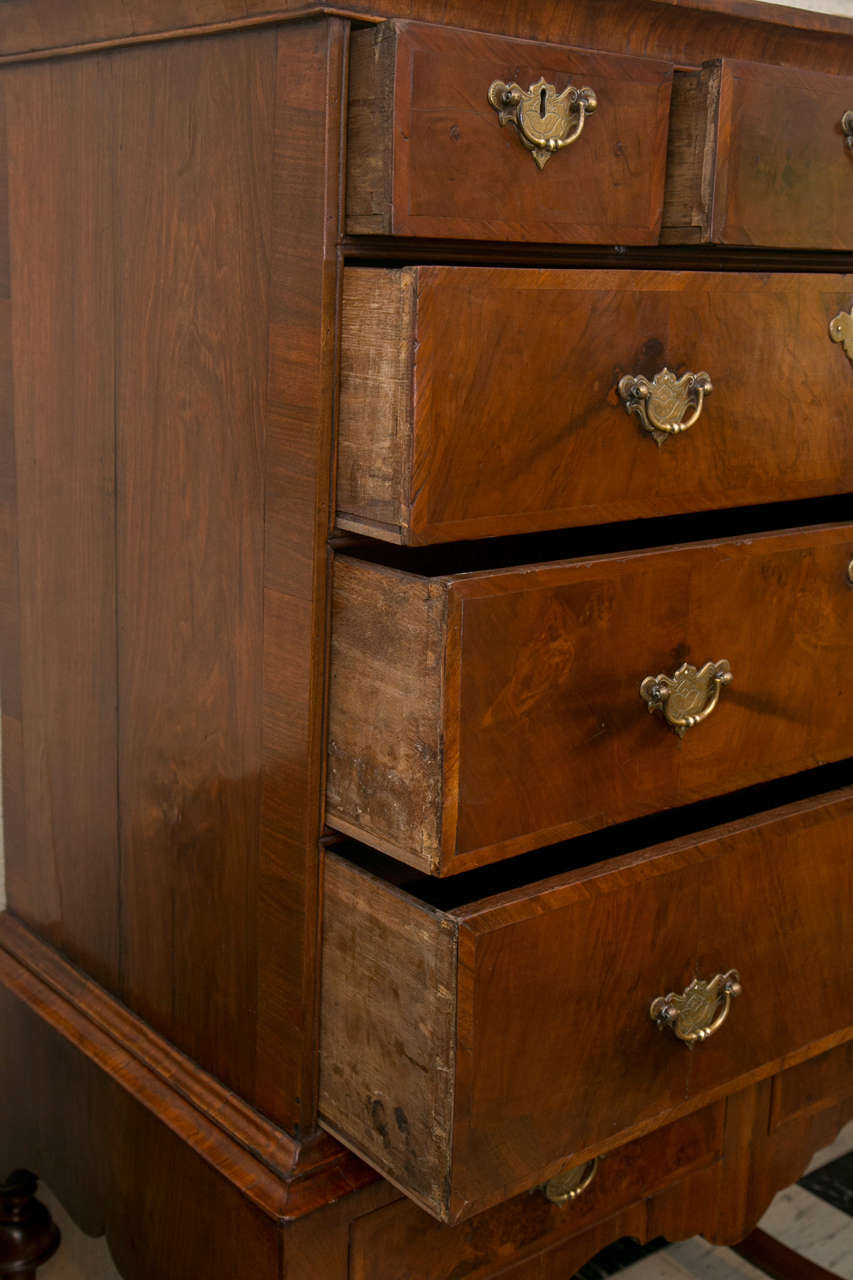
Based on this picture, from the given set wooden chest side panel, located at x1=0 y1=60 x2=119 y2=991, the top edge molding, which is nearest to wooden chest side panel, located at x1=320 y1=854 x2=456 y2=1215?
wooden chest side panel, located at x1=0 y1=60 x2=119 y2=991

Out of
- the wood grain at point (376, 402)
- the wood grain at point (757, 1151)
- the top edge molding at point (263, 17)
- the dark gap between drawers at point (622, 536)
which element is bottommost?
the wood grain at point (757, 1151)

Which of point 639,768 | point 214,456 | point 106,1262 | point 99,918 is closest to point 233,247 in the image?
point 214,456

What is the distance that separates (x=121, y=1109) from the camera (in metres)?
1.07

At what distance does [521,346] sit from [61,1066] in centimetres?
70

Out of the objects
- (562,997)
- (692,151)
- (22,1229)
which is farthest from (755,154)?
(22,1229)

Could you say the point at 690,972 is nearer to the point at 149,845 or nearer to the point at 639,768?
the point at 639,768

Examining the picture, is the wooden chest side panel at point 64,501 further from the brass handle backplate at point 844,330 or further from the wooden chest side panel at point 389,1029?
the brass handle backplate at point 844,330

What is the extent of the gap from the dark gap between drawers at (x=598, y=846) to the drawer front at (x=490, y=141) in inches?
16.9

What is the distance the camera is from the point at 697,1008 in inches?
36.8

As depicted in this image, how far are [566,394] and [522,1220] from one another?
559mm

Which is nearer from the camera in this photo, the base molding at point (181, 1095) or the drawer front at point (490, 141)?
the drawer front at point (490, 141)

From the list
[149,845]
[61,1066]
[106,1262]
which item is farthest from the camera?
[106,1262]

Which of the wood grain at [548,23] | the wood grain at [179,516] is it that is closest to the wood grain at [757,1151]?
the wood grain at [179,516]

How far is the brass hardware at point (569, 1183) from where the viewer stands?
0.97 m
